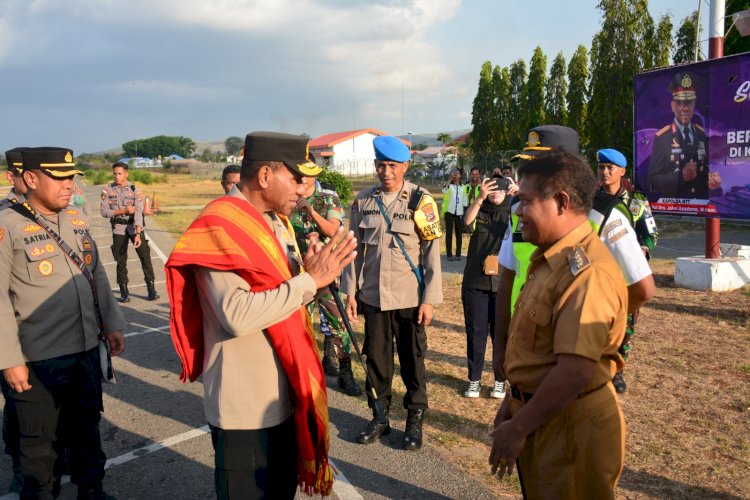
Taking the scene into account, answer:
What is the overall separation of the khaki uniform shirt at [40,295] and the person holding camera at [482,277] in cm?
306

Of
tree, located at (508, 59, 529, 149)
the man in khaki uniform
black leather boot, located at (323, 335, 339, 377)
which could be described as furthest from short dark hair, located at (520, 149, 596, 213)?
tree, located at (508, 59, 529, 149)

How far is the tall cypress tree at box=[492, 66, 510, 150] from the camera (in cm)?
3525

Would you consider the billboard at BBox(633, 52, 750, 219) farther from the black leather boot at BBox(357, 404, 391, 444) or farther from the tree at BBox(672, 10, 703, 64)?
the tree at BBox(672, 10, 703, 64)

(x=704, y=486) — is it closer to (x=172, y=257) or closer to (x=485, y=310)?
(x=485, y=310)

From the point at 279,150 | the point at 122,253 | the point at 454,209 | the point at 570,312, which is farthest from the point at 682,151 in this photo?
the point at 122,253

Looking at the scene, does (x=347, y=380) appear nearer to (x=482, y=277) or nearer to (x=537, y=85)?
(x=482, y=277)

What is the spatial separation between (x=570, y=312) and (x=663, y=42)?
23027mm

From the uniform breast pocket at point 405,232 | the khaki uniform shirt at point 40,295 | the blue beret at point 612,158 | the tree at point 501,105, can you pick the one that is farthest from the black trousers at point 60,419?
the tree at point 501,105

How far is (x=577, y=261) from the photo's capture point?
1.92m

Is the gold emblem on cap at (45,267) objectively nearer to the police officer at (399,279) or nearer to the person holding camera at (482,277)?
the police officer at (399,279)

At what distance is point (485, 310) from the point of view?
5086 mm

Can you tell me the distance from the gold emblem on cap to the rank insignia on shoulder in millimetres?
2874

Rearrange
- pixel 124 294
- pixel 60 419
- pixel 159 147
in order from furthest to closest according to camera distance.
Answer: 1. pixel 159 147
2. pixel 124 294
3. pixel 60 419

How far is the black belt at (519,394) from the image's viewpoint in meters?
2.14
